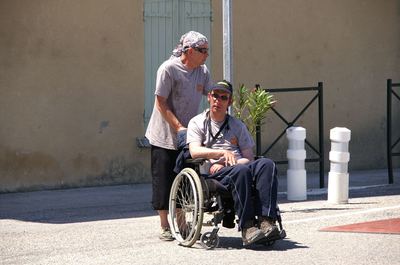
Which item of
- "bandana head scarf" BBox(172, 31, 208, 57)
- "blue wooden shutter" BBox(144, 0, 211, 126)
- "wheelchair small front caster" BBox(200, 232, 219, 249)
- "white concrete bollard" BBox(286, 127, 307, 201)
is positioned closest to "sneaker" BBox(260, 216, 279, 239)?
"wheelchair small front caster" BBox(200, 232, 219, 249)

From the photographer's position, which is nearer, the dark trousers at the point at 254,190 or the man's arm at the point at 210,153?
the dark trousers at the point at 254,190

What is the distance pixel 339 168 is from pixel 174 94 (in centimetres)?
312

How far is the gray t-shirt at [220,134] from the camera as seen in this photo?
918 cm

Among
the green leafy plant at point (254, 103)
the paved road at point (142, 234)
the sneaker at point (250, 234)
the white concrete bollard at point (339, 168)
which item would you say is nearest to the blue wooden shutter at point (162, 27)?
the paved road at point (142, 234)

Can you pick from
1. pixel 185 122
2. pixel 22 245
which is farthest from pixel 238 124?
pixel 22 245

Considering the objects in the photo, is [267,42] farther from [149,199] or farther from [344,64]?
[149,199]

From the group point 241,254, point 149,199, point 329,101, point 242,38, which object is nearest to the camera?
point 241,254

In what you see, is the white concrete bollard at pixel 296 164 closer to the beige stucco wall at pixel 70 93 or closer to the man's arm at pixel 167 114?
the beige stucco wall at pixel 70 93

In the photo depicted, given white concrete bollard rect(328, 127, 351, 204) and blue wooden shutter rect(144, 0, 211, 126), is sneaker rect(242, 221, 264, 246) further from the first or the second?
blue wooden shutter rect(144, 0, 211, 126)

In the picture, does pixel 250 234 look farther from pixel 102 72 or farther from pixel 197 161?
pixel 102 72

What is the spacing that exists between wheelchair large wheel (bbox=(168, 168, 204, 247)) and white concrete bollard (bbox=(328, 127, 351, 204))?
2.77 meters

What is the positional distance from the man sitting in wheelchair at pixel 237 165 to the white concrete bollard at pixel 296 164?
2900mm

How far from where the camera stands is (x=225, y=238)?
9531 mm

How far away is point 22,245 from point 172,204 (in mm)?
1335
